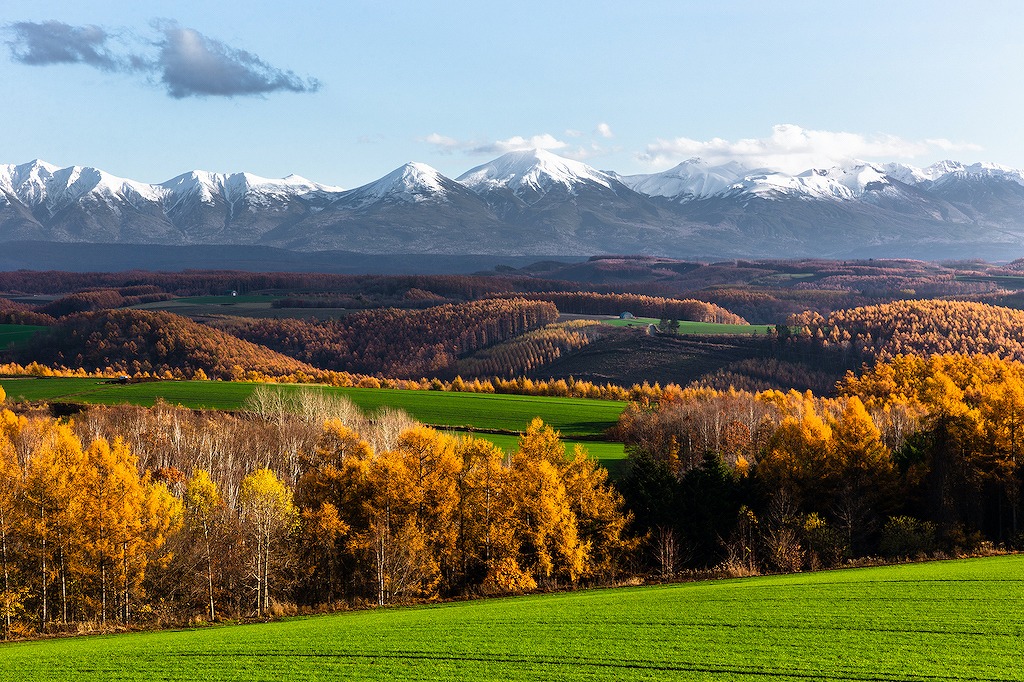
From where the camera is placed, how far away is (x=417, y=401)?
11931 centimetres

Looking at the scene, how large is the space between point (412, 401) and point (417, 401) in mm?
616

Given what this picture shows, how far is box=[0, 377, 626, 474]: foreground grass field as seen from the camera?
348 feet

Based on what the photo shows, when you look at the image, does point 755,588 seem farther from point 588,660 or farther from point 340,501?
point 340,501

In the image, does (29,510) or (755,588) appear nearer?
(755,588)

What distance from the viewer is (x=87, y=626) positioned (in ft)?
154

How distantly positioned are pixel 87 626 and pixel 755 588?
1151 inches

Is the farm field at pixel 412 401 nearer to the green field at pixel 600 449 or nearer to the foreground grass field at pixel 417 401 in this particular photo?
the foreground grass field at pixel 417 401

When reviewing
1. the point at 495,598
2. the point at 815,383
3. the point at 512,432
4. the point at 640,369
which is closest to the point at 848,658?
the point at 495,598

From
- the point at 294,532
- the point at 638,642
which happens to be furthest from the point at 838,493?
the point at 638,642

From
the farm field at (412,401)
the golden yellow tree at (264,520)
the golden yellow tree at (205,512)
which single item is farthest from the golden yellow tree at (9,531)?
the farm field at (412,401)

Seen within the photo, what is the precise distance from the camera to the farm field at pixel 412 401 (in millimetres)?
107062

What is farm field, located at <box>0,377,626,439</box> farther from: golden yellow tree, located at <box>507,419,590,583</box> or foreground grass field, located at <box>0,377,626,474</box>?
golden yellow tree, located at <box>507,419,590,583</box>

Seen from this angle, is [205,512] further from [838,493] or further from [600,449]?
[600,449]

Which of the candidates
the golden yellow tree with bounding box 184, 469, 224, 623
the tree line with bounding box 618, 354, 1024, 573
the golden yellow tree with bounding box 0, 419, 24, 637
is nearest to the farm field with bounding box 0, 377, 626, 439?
the tree line with bounding box 618, 354, 1024, 573
